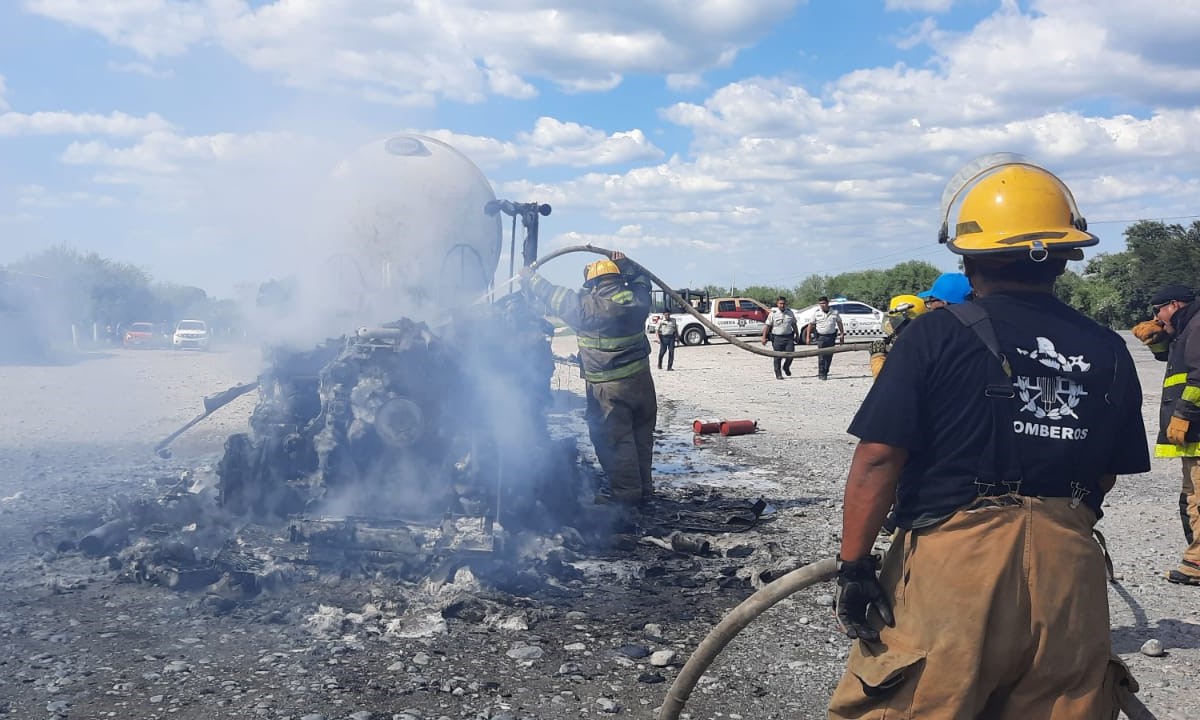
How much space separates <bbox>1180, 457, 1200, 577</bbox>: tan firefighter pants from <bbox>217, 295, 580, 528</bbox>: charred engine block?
4.26 metres

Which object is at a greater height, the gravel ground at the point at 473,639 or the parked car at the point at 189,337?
the parked car at the point at 189,337

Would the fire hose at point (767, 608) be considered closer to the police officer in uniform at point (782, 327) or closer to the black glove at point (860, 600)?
the black glove at point (860, 600)

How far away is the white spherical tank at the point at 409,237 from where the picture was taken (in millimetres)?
7691

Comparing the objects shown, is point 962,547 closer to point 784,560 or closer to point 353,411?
point 784,560

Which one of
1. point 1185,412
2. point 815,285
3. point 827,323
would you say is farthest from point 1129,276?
point 1185,412

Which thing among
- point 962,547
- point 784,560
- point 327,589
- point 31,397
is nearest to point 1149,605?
point 784,560

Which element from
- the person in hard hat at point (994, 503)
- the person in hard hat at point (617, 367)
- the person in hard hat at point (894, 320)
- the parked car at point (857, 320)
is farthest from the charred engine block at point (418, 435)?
the parked car at point (857, 320)

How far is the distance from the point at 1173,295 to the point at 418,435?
5.39m

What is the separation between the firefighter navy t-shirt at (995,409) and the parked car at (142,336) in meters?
36.7

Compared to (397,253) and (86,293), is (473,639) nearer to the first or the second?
(397,253)

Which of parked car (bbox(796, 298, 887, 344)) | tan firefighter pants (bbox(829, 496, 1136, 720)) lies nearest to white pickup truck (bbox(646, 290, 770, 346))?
parked car (bbox(796, 298, 887, 344))

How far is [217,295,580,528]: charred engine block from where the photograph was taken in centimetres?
630

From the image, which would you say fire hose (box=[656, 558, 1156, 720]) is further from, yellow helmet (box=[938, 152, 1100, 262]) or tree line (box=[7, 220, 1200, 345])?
tree line (box=[7, 220, 1200, 345])

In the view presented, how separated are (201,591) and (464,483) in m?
1.94
